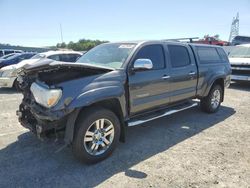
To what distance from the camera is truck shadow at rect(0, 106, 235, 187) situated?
10.7ft

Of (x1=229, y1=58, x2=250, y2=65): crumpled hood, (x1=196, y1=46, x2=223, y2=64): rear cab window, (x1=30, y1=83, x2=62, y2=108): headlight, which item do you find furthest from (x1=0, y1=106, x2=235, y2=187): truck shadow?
(x1=229, y1=58, x2=250, y2=65): crumpled hood

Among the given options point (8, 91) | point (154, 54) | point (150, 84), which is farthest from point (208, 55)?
point (8, 91)

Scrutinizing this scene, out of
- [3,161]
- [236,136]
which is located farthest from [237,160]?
[3,161]

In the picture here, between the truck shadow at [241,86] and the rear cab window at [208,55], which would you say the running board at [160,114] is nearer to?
the rear cab window at [208,55]

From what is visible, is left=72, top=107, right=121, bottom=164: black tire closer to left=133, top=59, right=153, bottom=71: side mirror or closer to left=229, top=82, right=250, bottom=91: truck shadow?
left=133, top=59, right=153, bottom=71: side mirror

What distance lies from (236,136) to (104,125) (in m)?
2.87

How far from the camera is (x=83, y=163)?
144 inches

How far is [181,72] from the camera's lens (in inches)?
205

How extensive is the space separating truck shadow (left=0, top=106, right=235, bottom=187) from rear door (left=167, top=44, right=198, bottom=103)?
772 mm

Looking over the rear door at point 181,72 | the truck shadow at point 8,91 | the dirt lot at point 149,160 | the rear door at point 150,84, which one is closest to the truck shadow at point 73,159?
the dirt lot at point 149,160

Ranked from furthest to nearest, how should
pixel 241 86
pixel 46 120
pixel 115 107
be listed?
pixel 241 86 → pixel 115 107 → pixel 46 120

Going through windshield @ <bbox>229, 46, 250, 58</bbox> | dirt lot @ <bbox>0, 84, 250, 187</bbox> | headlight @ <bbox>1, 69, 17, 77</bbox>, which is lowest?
dirt lot @ <bbox>0, 84, 250, 187</bbox>

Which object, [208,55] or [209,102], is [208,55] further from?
[209,102]

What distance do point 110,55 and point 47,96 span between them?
1.64m
